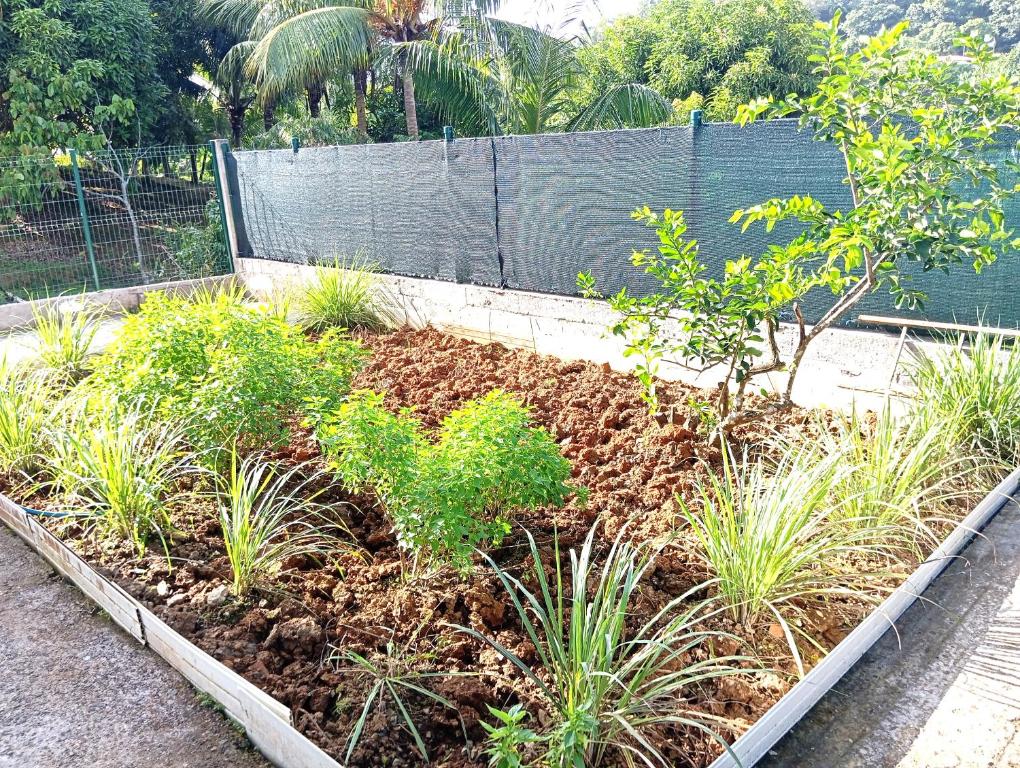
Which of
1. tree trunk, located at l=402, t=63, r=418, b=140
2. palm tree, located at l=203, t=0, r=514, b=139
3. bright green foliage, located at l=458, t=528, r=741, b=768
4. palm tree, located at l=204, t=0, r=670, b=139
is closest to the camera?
bright green foliage, located at l=458, t=528, r=741, b=768

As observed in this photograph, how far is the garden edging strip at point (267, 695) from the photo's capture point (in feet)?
7.61

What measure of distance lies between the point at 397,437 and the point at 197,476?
1.65 meters

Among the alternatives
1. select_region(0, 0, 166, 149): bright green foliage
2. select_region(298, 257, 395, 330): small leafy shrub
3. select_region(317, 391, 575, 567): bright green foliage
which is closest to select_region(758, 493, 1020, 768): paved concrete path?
select_region(317, 391, 575, 567): bright green foliage

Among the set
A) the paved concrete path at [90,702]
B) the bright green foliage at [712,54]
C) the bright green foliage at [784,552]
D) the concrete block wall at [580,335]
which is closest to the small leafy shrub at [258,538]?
the paved concrete path at [90,702]

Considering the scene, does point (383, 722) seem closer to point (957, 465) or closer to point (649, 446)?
point (649, 446)

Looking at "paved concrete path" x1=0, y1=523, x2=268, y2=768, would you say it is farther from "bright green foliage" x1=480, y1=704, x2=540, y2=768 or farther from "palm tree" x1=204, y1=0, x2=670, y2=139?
"palm tree" x1=204, y1=0, x2=670, y2=139

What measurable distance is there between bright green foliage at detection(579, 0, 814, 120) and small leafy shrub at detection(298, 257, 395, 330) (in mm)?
13135

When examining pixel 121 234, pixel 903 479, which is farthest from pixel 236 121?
pixel 903 479

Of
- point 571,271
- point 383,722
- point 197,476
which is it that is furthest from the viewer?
point 571,271

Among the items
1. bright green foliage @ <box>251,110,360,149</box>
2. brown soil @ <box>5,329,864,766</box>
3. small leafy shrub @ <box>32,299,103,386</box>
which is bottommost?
brown soil @ <box>5,329,864,766</box>

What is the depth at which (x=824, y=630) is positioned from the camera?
287cm

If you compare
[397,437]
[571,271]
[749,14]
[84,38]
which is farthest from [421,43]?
[397,437]

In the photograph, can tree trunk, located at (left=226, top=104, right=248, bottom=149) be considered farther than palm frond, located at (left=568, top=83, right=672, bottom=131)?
Yes

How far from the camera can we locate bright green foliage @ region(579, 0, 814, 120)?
770 inches
